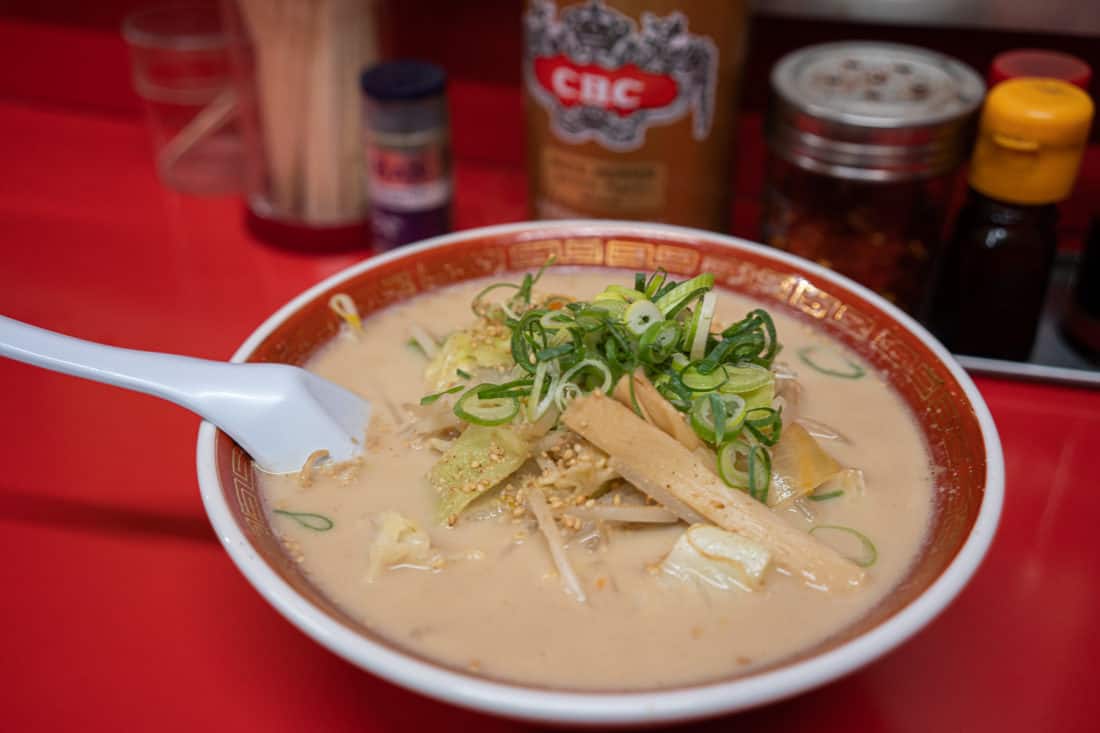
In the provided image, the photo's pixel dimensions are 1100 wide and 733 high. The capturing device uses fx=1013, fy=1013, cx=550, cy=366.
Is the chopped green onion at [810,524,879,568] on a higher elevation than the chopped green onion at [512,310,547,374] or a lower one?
lower

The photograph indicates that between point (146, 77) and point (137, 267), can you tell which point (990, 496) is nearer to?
point (137, 267)

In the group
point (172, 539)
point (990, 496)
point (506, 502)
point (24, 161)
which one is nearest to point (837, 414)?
point (990, 496)

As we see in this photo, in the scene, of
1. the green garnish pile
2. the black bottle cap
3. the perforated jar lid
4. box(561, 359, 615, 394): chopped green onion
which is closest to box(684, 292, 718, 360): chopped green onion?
the green garnish pile

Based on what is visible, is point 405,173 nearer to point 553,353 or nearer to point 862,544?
point 553,353

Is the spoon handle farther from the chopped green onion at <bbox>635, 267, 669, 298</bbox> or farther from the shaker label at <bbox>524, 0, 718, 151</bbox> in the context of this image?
the shaker label at <bbox>524, 0, 718, 151</bbox>

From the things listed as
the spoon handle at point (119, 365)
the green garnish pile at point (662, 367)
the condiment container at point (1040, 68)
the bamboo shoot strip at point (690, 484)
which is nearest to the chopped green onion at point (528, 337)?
the green garnish pile at point (662, 367)

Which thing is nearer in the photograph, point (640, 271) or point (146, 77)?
point (640, 271)
